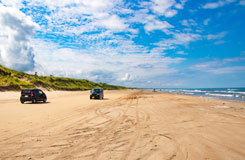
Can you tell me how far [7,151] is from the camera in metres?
4.77

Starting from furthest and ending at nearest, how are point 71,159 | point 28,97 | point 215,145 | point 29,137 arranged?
point 28,97 → point 29,137 → point 215,145 → point 71,159

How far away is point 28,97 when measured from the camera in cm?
1950

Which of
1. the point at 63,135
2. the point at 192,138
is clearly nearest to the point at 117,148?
the point at 63,135

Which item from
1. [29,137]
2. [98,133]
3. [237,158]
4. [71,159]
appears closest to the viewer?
[71,159]

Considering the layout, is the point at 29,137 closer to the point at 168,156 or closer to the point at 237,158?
the point at 168,156

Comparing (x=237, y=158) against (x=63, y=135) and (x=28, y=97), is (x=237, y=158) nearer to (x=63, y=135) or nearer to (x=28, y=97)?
(x=63, y=135)

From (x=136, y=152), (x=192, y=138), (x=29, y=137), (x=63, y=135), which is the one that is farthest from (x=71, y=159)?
(x=192, y=138)

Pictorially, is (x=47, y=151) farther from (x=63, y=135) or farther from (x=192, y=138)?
(x=192, y=138)

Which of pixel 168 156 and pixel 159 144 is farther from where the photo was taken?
pixel 159 144

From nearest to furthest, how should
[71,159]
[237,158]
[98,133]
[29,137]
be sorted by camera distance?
[71,159], [237,158], [29,137], [98,133]

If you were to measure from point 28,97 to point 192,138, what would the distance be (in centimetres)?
1885

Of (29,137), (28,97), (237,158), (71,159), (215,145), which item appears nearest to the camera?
(71,159)

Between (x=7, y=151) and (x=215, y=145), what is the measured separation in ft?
20.9

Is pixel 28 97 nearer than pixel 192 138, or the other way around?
pixel 192 138
